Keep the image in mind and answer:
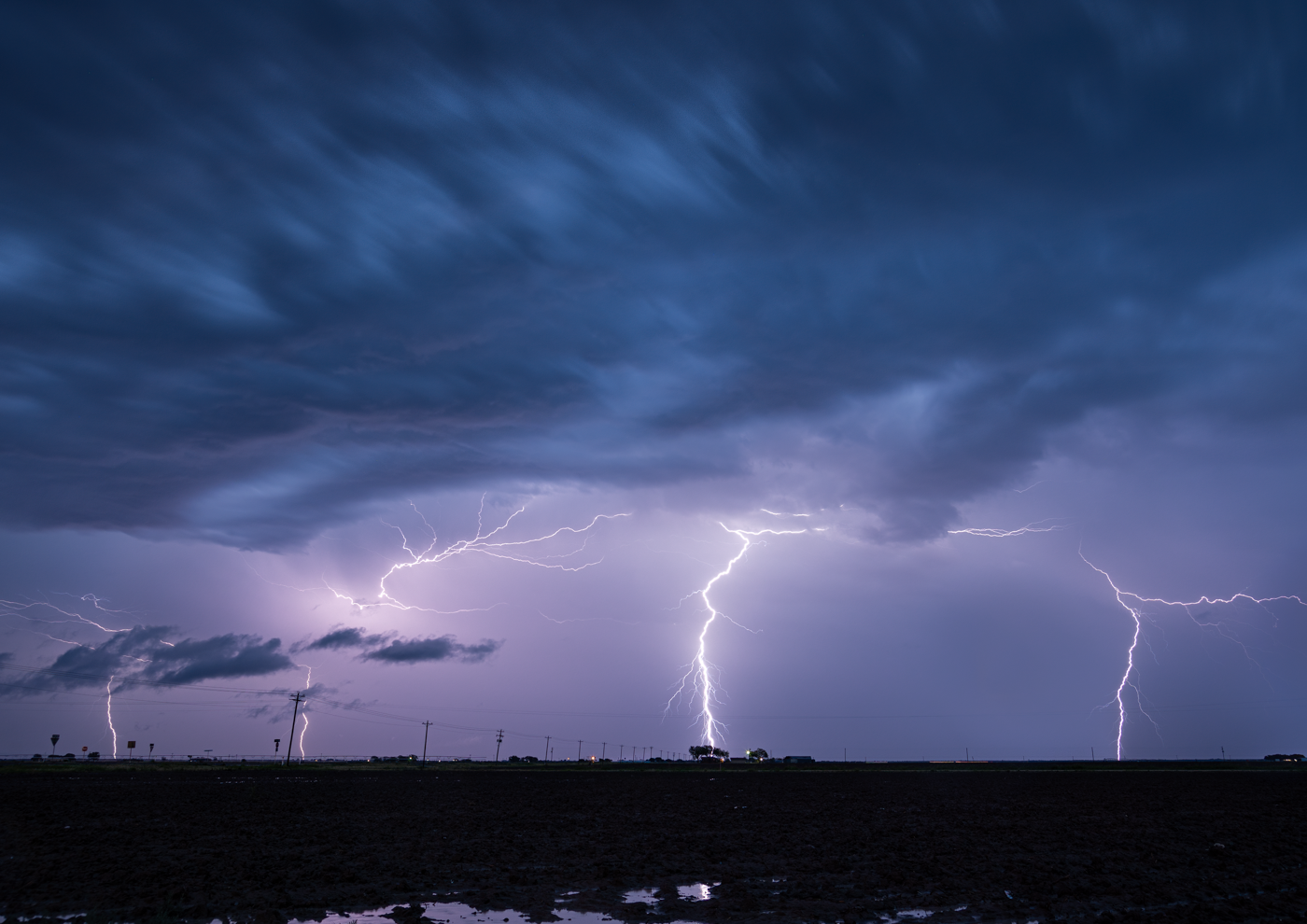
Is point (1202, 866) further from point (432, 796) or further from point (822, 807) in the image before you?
point (432, 796)

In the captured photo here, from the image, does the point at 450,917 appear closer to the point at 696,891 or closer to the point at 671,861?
the point at 696,891

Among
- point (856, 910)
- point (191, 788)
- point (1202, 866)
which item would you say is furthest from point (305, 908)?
point (191, 788)

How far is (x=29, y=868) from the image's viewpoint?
1770 centimetres

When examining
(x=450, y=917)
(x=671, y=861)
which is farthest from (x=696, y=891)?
(x=450, y=917)

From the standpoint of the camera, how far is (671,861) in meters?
20.0

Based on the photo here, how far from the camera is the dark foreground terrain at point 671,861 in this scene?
1452 centimetres

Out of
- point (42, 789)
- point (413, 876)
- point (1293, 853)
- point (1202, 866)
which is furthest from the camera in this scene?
point (42, 789)

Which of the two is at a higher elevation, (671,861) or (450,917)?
(450,917)

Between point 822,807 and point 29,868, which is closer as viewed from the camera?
point 29,868

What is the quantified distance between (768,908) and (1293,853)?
15.6m

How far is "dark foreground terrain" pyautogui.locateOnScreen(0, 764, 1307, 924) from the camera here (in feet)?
47.6

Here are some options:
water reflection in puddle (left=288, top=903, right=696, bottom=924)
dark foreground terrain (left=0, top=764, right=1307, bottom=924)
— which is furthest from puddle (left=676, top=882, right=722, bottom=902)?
water reflection in puddle (left=288, top=903, right=696, bottom=924)

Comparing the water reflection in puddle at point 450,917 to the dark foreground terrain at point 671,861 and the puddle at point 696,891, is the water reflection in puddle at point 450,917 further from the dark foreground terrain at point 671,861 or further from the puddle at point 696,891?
the puddle at point 696,891

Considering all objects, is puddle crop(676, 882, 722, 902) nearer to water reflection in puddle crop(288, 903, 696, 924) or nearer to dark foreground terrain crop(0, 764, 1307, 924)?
dark foreground terrain crop(0, 764, 1307, 924)
